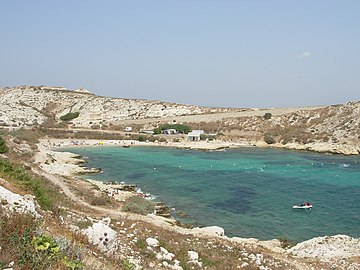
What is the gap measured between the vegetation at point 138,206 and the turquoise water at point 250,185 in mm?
3080

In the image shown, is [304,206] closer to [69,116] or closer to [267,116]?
[267,116]

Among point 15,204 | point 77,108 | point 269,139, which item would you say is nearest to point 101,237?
point 15,204

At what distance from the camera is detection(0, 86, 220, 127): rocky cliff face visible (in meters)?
116

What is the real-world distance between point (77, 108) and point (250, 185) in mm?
100055

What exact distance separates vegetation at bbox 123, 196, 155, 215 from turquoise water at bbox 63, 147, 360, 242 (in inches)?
121

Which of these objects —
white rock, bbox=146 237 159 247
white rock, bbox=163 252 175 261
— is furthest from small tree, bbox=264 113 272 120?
white rock, bbox=163 252 175 261

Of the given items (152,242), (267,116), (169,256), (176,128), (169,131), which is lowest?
(169,256)

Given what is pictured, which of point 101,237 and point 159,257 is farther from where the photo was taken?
point 159,257

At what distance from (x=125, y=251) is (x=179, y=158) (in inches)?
2182

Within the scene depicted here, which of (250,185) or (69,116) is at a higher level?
(69,116)

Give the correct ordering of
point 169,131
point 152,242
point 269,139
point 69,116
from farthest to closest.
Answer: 1. point 69,116
2. point 169,131
3. point 269,139
4. point 152,242

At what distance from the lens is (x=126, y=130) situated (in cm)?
10412

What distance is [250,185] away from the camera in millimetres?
44312

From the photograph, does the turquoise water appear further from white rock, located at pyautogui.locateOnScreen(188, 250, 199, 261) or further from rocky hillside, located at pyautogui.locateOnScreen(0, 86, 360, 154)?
white rock, located at pyautogui.locateOnScreen(188, 250, 199, 261)
